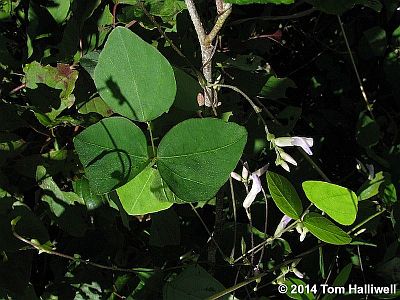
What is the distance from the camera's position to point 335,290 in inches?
35.9

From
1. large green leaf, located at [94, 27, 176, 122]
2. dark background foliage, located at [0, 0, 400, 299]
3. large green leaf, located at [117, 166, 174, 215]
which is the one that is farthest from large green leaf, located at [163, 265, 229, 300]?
large green leaf, located at [94, 27, 176, 122]

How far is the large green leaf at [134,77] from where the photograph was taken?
2.10 feet

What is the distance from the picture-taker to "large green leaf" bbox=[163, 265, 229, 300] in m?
0.77

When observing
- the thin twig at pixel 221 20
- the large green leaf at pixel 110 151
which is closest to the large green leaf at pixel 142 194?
the large green leaf at pixel 110 151

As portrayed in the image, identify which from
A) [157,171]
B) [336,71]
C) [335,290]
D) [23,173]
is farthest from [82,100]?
[336,71]

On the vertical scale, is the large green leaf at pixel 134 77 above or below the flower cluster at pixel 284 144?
above

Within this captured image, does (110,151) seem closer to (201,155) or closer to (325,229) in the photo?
(201,155)

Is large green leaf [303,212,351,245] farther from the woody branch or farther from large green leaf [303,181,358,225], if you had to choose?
the woody branch

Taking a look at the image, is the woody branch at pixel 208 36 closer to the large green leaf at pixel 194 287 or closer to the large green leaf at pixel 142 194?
the large green leaf at pixel 142 194

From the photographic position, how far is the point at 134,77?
0.65 meters

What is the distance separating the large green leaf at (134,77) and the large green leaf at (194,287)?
0.23 meters

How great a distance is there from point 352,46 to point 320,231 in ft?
2.63

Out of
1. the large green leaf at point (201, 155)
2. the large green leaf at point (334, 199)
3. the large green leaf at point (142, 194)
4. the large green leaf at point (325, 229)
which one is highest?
the large green leaf at point (201, 155)

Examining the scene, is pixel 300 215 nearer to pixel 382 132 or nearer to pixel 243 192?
A: pixel 243 192
